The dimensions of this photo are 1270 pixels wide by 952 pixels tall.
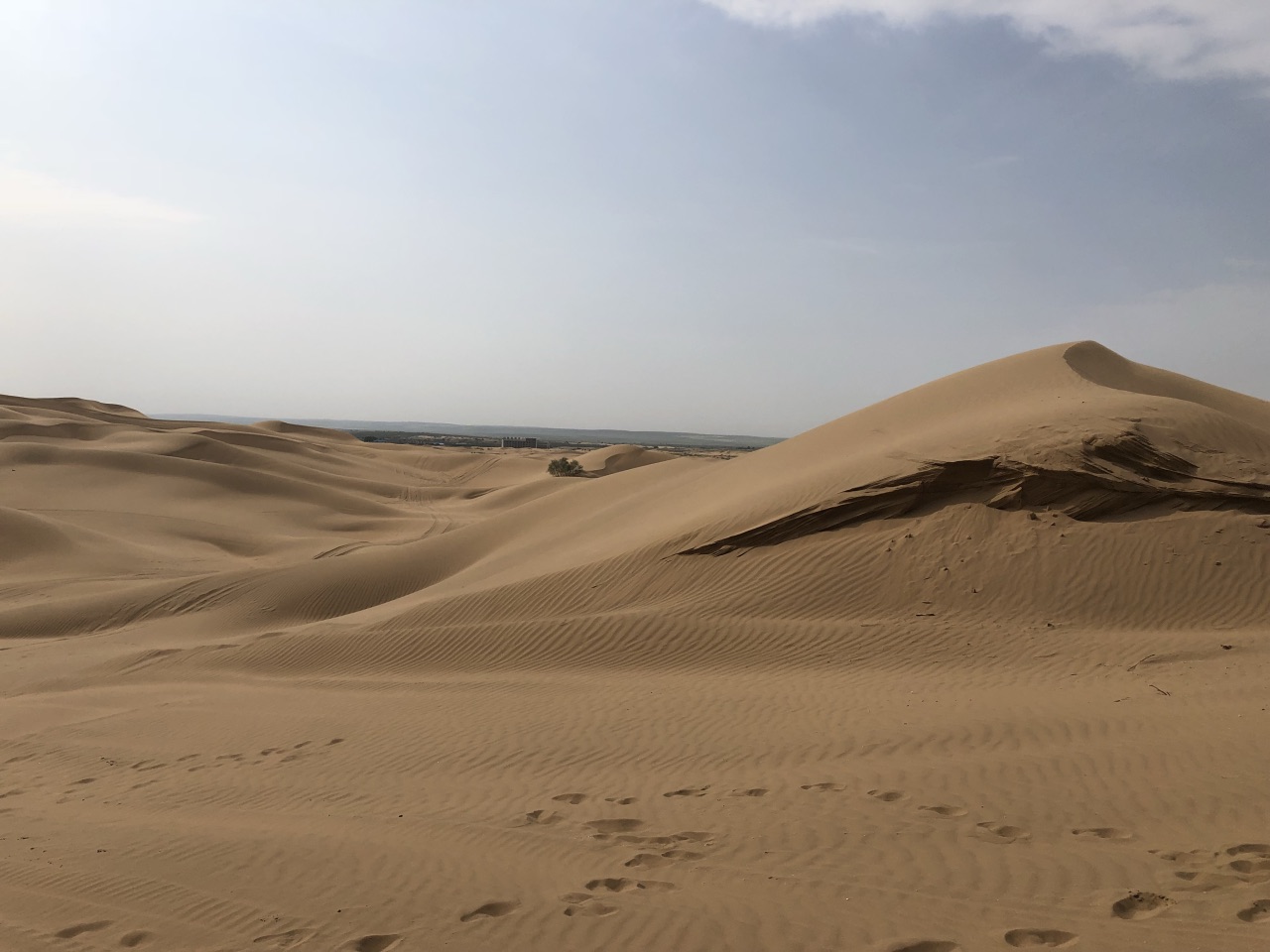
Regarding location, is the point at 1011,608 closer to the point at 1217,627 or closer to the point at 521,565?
the point at 1217,627

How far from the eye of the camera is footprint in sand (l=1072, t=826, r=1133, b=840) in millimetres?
4824

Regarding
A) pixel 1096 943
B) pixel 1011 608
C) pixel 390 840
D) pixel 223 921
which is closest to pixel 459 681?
pixel 390 840

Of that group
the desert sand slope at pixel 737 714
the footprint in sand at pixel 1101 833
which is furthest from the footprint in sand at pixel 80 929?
the footprint in sand at pixel 1101 833

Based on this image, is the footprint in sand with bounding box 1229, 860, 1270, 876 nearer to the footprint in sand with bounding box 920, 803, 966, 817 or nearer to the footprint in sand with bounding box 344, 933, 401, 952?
the footprint in sand with bounding box 920, 803, 966, 817

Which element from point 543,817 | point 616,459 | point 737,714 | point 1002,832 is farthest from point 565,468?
point 1002,832

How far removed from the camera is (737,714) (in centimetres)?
780

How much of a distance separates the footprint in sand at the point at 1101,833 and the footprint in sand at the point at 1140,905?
2.26 feet

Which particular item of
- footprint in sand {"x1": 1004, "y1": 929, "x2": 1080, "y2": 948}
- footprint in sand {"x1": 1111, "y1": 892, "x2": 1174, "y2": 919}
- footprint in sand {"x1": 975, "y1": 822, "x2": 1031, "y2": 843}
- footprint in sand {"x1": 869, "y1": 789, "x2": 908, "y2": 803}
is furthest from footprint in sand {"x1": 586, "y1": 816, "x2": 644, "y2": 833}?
footprint in sand {"x1": 1111, "y1": 892, "x2": 1174, "y2": 919}

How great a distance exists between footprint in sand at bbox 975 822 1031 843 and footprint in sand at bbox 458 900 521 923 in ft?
8.49

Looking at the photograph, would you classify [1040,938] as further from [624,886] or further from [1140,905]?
[624,886]

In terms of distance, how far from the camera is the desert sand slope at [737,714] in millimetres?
4402

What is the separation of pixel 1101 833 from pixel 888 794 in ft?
3.96

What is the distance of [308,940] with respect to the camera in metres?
4.24

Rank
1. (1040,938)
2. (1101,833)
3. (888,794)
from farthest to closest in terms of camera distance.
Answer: (888,794), (1101,833), (1040,938)
